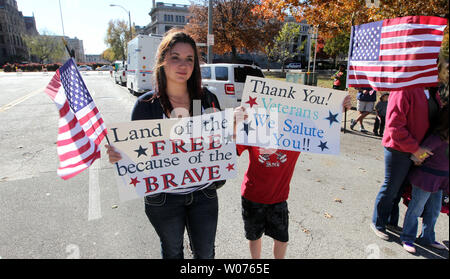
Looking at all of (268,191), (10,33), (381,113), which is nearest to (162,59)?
(268,191)

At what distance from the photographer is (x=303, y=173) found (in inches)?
192

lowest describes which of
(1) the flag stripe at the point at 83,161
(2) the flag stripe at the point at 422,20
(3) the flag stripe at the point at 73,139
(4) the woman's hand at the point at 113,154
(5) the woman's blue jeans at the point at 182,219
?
(5) the woman's blue jeans at the point at 182,219

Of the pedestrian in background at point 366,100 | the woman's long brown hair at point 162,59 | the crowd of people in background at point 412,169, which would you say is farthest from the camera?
the pedestrian in background at point 366,100

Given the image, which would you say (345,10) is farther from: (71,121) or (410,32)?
(71,121)

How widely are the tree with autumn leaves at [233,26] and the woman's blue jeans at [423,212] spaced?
27457 mm

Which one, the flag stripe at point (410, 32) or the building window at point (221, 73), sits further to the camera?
the building window at point (221, 73)

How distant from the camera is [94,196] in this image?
392cm

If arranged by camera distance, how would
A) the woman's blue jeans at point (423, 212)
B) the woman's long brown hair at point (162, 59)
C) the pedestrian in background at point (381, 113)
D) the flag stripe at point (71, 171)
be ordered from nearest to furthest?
the flag stripe at point (71, 171) → the woman's long brown hair at point (162, 59) → the woman's blue jeans at point (423, 212) → the pedestrian in background at point (381, 113)

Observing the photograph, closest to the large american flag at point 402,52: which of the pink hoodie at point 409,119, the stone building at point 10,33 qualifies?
the pink hoodie at point 409,119

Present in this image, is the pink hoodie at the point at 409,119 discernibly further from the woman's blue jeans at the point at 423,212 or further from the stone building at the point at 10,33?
the stone building at the point at 10,33

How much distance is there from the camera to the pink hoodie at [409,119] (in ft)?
7.38

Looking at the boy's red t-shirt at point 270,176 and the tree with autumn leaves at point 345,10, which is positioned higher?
the tree with autumn leaves at point 345,10

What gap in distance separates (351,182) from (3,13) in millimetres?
105818

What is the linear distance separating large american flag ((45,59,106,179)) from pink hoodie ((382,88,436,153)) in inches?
100
